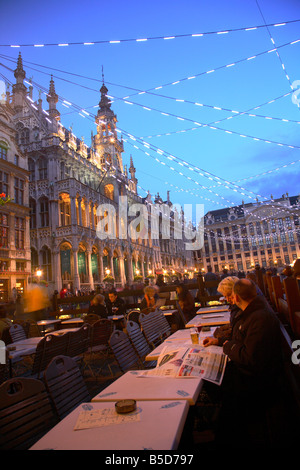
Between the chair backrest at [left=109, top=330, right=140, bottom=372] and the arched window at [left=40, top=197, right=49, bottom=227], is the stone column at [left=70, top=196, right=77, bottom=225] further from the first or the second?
the chair backrest at [left=109, top=330, right=140, bottom=372]

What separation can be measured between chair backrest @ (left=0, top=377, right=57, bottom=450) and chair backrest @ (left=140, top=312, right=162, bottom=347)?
291cm

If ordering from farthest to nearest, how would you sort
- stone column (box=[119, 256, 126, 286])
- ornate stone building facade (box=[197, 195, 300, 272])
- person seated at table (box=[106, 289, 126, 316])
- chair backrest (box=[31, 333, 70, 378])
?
ornate stone building facade (box=[197, 195, 300, 272])
stone column (box=[119, 256, 126, 286])
person seated at table (box=[106, 289, 126, 316])
chair backrest (box=[31, 333, 70, 378])

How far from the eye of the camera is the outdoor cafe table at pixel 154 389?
7.13 ft

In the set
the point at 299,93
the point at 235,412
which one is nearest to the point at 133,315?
the point at 235,412

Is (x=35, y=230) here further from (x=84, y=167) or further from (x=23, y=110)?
(x=23, y=110)

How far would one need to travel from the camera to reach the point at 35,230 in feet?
87.4

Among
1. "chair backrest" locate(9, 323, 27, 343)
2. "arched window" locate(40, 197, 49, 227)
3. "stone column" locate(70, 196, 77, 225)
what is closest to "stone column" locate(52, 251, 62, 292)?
"stone column" locate(70, 196, 77, 225)

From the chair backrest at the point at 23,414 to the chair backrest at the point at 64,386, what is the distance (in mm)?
85

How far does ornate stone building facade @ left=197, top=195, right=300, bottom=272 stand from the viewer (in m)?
77.6

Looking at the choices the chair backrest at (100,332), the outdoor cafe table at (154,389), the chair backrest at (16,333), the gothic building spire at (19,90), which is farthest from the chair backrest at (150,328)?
the gothic building spire at (19,90)

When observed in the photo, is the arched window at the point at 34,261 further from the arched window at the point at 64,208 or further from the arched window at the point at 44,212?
the arched window at the point at 64,208

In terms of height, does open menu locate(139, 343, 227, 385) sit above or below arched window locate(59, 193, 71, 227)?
below

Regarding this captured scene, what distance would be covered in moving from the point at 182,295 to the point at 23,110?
1142 inches
